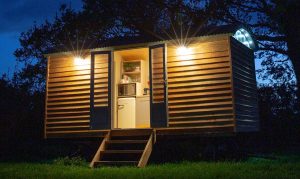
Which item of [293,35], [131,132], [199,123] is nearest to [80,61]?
[131,132]

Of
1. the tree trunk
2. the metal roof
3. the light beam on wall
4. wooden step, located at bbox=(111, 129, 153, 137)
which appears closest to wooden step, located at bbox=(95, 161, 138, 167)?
wooden step, located at bbox=(111, 129, 153, 137)

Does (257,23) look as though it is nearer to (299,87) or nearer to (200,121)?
(299,87)

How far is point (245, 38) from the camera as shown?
12953 millimetres

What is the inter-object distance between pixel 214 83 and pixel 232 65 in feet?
2.33

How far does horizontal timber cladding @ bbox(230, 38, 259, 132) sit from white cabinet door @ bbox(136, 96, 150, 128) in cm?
314

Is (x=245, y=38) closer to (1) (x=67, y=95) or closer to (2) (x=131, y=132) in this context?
(2) (x=131, y=132)

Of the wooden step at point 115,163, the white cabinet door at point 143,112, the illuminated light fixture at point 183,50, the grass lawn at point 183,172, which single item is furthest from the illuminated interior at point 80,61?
the grass lawn at point 183,172

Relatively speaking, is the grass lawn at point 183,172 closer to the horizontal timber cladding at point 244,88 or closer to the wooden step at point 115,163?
the wooden step at point 115,163

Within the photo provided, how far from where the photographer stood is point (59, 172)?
8.92 meters

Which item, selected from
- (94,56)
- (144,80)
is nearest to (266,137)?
(144,80)

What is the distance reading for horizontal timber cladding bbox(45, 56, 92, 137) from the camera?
40.7 feet

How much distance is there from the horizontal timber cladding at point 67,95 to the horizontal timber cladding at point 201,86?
2.53 m

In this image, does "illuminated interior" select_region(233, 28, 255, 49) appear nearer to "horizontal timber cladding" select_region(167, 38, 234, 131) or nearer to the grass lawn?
"horizontal timber cladding" select_region(167, 38, 234, 131)

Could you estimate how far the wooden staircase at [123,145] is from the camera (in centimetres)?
1023
